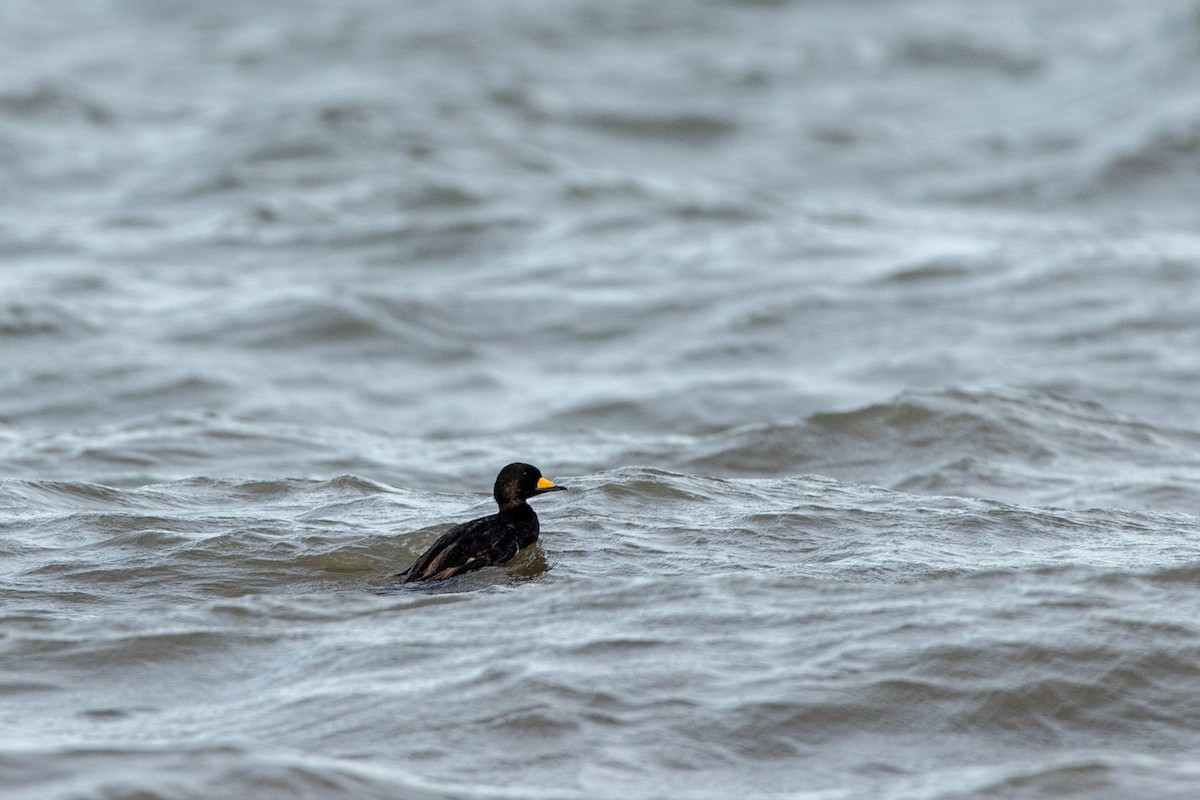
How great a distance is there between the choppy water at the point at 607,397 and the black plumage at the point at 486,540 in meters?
0.11

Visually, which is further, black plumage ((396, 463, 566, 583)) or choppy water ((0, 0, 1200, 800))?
black plumage ((396, 463, 566, 583))

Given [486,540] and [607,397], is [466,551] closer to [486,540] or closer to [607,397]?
[486,540]

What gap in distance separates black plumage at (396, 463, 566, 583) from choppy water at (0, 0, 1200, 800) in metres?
0.11

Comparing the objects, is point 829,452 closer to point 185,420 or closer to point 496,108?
point 185,420

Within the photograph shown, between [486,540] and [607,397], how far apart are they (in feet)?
17.8

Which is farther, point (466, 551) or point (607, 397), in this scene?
point (607, 397)

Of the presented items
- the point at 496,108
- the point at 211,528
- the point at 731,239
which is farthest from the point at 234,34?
the point at 211,528

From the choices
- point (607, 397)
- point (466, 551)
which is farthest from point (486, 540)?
point (607, 397)

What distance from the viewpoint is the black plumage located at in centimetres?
697

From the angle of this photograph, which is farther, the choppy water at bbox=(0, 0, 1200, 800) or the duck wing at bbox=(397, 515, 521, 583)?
the duck wing at bbox=(397, 515, 521, 583)

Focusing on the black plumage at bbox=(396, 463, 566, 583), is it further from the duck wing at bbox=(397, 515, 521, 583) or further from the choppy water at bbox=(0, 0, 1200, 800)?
the choppy water at bbox=(0, 0, 1200, 800)

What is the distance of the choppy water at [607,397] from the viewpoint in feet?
18.7

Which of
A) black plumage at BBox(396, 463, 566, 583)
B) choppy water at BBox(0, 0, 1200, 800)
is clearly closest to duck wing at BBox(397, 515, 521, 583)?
black plumage at BBox(396, 463, 566, 583)

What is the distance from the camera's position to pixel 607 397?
40.8ft
